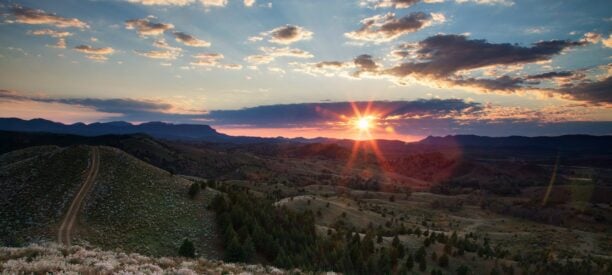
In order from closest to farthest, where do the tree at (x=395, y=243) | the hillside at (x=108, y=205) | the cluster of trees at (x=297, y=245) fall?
the hillside at (x=108, y=205) → the cluster of trees at (x=297, y=245) → the tree at (x=395, y=243)

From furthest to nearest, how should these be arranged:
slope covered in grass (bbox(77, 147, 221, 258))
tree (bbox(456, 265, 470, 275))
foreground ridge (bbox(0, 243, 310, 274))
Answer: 1. tree (bbox(456, 265, 470, 275))
2. slope covered in grass (bbox(77, 147, 221, 258))
3. foreground ridge (bbox(0, 243, 310, 274))

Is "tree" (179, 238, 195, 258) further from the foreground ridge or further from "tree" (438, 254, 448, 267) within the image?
"tree" (438, 254, 448, 267)

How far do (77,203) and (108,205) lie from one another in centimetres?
309

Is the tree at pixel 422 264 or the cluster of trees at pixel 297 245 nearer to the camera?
the cluster of trees at pixel 297 245

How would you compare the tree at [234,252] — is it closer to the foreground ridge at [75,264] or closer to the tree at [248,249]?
the tree at [248,249]

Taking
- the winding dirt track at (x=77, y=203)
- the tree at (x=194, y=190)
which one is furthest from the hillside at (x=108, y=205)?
the tree at (x=194, y=190)

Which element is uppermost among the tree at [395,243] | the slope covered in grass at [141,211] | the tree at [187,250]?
the slope covered in grass at [141,211]

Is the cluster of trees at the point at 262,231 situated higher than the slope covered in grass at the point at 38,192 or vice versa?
the slope covered in grass at the point at 38,192

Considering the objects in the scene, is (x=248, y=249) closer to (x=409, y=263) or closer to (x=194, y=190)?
(x=194, y=190)

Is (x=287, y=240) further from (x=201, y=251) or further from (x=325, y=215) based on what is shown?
(x=325, y=215)

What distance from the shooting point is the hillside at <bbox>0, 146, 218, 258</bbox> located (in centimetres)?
3572

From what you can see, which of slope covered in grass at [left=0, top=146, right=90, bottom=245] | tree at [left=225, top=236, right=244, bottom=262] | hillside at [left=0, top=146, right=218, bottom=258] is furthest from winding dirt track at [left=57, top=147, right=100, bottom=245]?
tree at [left=225, top=236, right=244, bottom=262]

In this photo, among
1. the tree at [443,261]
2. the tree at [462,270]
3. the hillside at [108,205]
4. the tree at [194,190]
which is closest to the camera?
the hillside at [108,205]

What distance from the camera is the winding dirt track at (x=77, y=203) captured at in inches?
1328
